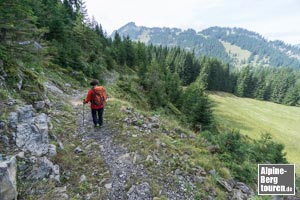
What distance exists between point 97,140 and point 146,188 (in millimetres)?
3327

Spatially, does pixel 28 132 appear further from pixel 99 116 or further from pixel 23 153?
pixel 99 116

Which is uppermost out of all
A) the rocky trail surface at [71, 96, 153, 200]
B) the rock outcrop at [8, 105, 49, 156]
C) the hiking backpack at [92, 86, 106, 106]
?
the hiking backpack at [92, 86, 106, 106]

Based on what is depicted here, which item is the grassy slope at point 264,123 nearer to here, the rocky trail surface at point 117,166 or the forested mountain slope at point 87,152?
the forested mountain slope at point 87,152

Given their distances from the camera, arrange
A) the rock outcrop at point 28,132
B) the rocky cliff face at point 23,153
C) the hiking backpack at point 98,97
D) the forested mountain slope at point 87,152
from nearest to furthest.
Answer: the rocky cliff face at point 23,153
the forested mountain slope at point 87,152
the rock outcrop at point 28,132
the hiking backpack at point 98,97

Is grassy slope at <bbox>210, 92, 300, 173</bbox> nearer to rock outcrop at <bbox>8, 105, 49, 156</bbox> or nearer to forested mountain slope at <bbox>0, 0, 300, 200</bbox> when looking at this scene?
forested mountain slope at <bbox>0, 0, 300, 200</bbox>

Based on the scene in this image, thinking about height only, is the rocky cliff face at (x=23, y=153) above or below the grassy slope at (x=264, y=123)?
above

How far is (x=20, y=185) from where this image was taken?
5523 mm

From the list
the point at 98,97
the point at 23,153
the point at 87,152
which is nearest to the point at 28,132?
the point at 23,153

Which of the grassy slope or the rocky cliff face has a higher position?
the rocky cliff face

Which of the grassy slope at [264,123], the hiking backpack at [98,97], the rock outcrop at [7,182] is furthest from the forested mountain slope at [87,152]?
the grassy slope at [264,123]

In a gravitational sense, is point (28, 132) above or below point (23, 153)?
above

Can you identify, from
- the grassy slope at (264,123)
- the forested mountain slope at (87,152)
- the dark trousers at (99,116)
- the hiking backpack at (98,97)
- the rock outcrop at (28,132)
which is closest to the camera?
the forested mountain slope at (87,152)

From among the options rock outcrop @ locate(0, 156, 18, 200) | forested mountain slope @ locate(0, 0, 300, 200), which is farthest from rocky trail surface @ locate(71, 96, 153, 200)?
rock outcrop @ locate(0, 156, 18, 200)

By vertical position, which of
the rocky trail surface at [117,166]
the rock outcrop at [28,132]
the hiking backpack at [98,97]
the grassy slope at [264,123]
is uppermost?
the hiking backpack at [98,97]
